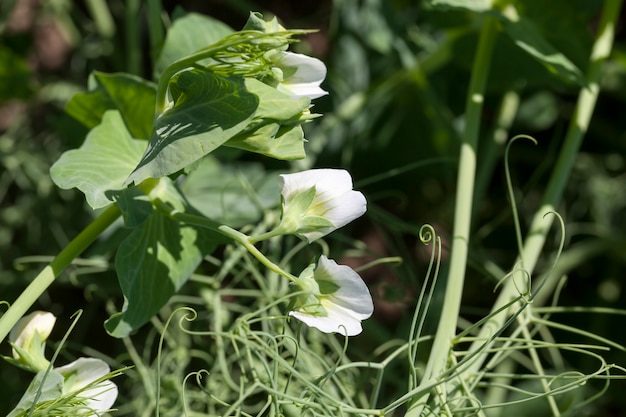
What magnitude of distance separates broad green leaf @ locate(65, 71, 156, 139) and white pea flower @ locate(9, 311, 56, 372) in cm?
18

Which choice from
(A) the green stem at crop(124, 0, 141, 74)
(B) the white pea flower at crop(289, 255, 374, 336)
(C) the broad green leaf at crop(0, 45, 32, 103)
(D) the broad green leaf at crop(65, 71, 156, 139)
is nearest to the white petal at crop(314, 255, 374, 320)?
(B) the white pea flower at crop(289, 255, 374, 336)

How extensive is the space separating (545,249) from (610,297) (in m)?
0.11

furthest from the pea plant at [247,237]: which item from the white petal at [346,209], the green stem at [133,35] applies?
the green stem at [133,35]

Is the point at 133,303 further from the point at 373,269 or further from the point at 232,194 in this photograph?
the point at 373,269

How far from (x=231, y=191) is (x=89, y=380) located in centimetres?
32

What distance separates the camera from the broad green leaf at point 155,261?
587mm

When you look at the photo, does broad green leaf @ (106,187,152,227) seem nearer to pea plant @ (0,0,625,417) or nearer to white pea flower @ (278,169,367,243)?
pea plant @ (0,0,625,417)

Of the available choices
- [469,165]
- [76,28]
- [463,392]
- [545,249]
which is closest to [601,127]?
[545,249]

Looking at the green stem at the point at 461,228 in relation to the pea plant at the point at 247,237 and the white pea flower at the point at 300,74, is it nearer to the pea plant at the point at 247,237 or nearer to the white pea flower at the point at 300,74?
the pea plant at the point at 247,237

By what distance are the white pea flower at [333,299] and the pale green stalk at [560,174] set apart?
128 mm

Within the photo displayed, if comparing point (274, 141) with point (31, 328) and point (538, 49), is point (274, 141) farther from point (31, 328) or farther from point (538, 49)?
point (538, 49)

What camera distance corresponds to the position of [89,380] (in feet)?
1.89

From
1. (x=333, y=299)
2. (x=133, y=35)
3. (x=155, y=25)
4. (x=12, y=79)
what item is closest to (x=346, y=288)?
(x=333, y=299)

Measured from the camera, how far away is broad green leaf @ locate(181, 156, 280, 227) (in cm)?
81
